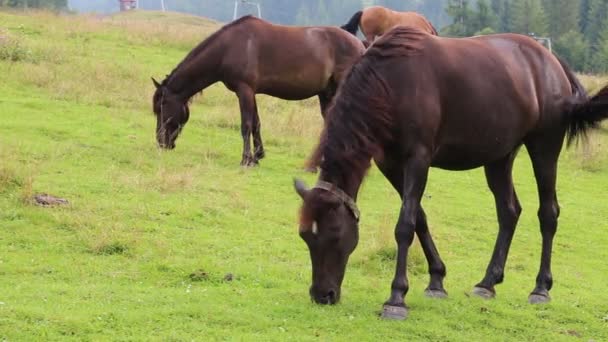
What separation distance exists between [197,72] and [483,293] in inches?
271

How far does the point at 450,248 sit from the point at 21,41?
13.3m

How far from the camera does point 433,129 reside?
248 inches

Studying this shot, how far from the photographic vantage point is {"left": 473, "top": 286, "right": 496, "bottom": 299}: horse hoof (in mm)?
7301

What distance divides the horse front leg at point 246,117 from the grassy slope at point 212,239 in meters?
0.22

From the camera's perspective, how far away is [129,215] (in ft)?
29.0

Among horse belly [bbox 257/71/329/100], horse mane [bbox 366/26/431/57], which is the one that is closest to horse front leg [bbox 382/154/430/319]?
horse mane [bbox 366/26/431/57]

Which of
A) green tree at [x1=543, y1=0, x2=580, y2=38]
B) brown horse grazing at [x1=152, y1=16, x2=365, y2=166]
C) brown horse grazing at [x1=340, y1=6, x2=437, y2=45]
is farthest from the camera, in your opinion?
green tree at [x1=543, y1=0, x2=580, y2=38]

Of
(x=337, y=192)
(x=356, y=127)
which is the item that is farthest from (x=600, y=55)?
(x=337, y=192)

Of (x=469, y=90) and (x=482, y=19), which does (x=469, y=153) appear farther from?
(x=482, y=19)

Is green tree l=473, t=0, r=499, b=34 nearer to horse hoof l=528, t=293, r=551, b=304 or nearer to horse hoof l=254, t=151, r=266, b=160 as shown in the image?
horse hoof l=254, t=151, r=266, b=160

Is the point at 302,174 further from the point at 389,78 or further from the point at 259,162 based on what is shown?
the point at 389,78

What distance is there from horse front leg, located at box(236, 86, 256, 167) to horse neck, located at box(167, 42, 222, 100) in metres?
0.55

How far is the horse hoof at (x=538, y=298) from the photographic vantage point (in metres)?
7.33

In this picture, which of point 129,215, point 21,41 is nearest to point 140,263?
point 129,215
